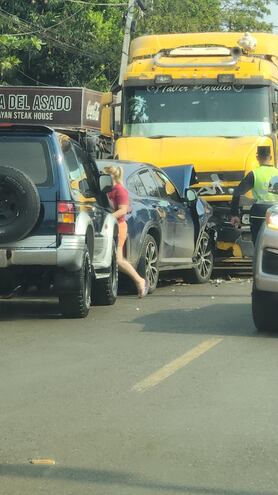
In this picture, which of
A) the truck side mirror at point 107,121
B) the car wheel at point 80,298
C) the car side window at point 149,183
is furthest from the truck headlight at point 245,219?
the car wheel at point 80,298

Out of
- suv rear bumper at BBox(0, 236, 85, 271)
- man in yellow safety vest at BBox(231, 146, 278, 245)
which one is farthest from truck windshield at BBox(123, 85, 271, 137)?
suv rear bumper at BBox(0, 236, 85, 271)

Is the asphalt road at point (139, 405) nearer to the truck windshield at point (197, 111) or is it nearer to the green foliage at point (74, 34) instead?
the truck windshield at point (197, 111)

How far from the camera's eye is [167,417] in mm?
6500

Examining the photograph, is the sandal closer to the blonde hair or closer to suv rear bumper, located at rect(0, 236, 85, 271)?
the blonde hair

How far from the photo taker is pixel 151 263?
44.6 feet

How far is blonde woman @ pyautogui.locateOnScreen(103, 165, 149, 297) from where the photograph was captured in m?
12.5

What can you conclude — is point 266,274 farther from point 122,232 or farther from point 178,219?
point 178,219

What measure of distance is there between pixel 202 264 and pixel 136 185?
227 cm

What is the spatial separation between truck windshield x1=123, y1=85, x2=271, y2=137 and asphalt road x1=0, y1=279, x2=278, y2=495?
6.08m

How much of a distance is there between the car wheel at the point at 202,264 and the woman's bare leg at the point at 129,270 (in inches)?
87.3

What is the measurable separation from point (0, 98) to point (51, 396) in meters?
13.9

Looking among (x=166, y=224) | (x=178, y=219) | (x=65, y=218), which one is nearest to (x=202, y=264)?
(x=178, y=219)

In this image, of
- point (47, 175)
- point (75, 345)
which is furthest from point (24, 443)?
point (47, 175)

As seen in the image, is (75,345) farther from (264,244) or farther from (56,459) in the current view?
(56,459)
